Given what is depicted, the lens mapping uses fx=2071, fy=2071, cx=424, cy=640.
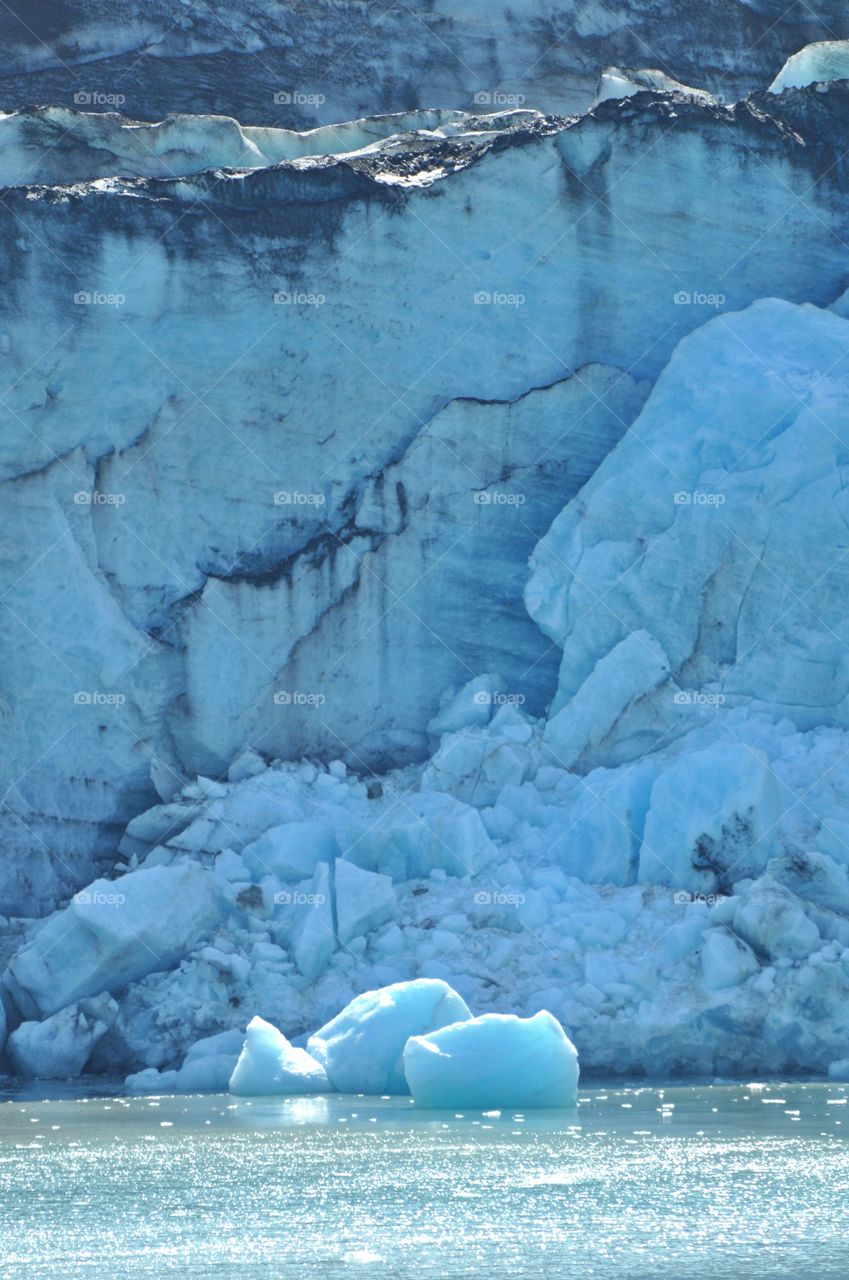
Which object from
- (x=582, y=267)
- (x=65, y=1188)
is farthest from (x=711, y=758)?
(x=65, y=1188)

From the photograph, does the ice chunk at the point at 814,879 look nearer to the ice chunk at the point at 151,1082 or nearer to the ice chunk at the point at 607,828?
the ice chunk at the point at 607,828

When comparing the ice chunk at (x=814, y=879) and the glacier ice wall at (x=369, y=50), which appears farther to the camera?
the glacier ice wall at (x=369, y=50)

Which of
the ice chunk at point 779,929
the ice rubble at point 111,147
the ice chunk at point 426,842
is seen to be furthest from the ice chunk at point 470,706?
the ice rubble at point 111,147

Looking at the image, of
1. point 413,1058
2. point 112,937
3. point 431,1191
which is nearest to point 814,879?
point 413,1058

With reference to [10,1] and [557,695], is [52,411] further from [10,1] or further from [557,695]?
[10,1]
